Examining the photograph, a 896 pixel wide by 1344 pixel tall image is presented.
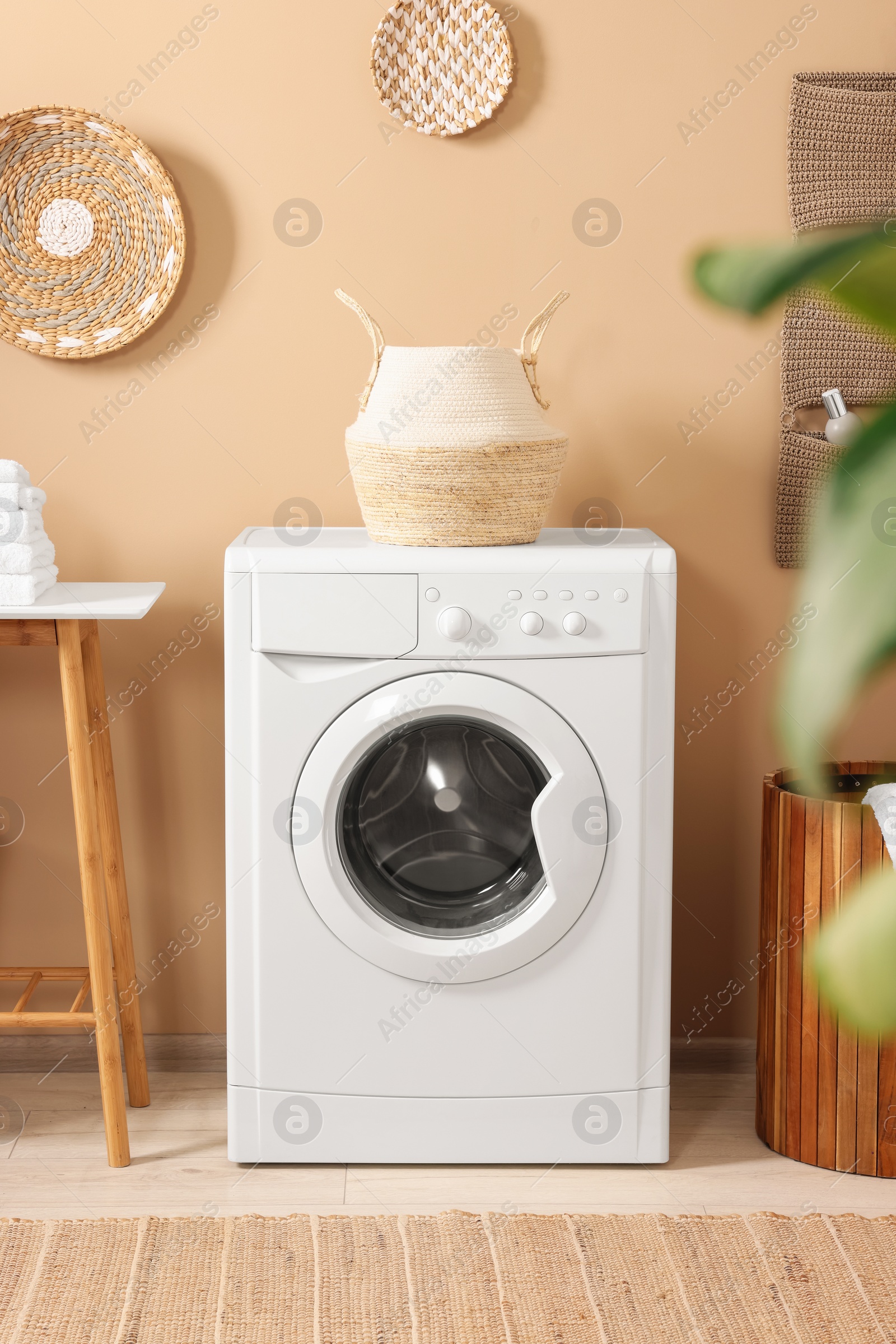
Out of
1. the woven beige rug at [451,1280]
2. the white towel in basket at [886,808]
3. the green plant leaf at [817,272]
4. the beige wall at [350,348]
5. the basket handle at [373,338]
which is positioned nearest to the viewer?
the green plant leaf at [817,272]

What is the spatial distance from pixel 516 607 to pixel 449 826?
0.35m

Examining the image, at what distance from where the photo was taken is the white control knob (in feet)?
5.33

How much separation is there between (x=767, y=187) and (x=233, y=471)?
3.62 ft

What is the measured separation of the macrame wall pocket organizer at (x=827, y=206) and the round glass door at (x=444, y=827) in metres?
0.71

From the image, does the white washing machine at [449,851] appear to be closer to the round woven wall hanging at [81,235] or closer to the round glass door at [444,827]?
the round glass door at [444,827]

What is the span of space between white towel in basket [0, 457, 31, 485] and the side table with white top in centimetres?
19

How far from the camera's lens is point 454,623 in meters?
1.62

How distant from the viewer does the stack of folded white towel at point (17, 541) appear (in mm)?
1669

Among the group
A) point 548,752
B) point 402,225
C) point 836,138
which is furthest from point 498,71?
point 548,752

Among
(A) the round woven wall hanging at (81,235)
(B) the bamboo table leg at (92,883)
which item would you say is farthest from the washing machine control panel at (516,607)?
(A) the round woven wall hanging at (81,235)

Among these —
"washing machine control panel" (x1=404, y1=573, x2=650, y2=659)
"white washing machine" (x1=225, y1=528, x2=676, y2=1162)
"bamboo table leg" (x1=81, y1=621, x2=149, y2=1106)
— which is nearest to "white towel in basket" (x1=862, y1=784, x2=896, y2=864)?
"white washing machine" (x1=225, y1=528, x2=676, y2=1162)

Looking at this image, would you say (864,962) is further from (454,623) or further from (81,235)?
(81,235)

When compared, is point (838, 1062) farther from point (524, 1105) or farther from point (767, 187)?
point (767, 187)

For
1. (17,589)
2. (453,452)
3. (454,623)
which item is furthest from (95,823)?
(453,452)
